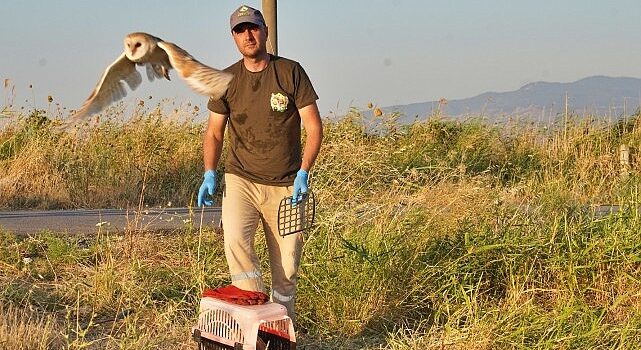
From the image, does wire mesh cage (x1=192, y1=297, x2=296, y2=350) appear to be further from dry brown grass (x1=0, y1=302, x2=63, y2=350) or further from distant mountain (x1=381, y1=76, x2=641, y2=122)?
distant mountain (x1=381, y1=76, x2=641, y2=122)

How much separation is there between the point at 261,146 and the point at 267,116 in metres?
0.17

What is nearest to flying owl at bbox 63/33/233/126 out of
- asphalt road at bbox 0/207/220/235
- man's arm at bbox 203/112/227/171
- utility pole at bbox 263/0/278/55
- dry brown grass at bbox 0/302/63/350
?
man's arm at bbox 203/112/227/171

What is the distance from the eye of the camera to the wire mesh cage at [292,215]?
5023mm

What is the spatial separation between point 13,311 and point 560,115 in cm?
995

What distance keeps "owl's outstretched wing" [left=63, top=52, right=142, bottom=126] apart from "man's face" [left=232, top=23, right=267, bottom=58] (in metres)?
0.64

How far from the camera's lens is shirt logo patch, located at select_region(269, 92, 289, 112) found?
4.93 m

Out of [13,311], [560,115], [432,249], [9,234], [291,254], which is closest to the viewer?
[291,254]

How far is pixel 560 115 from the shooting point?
551 inches

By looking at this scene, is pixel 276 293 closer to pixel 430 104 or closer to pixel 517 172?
pixel 517 172

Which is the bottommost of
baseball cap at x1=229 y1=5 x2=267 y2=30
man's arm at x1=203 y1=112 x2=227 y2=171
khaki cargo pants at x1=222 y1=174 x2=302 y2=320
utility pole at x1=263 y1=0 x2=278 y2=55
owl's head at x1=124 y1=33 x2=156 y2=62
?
khaki cargo pants at x1=222 y1=174 x2=302 y2=320

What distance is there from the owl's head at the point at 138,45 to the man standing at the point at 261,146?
16.8 inches

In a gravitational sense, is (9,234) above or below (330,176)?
below

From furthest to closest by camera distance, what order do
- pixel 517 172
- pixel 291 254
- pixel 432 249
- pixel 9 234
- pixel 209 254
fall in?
pixel 517 172 → pixel 9 234 → pixel 209 254 → pixel 432 249 → pixel 291 254

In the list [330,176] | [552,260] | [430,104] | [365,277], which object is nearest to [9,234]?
[330,176]
